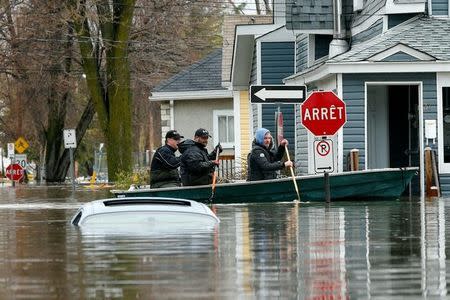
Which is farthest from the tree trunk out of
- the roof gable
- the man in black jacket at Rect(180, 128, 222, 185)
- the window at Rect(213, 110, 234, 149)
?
the man in black jacket at Rect(180, 128, 222, 185)

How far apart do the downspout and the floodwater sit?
45.8 feet

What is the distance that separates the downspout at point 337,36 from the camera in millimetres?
35219

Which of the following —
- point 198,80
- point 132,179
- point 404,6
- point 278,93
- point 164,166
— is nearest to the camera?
point 164,166

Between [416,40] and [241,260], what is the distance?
57.6 feet

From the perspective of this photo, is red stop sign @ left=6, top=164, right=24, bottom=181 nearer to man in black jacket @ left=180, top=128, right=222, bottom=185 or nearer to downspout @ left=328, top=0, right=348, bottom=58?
downspout @ left=328, top=0, right=348, bottom=58

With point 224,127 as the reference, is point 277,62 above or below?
above

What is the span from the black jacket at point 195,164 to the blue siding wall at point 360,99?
453 centimetres

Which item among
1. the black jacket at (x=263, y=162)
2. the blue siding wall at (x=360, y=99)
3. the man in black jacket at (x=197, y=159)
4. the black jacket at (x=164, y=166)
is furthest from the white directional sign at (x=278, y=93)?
the blue siding wall at (x=360, y=99)

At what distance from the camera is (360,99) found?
30578mm

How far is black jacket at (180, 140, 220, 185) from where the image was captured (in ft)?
86.4

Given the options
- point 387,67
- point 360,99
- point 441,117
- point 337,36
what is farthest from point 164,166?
point 337,36

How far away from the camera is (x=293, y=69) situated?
41.0m

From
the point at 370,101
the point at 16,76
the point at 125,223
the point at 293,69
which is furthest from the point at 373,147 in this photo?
the point at 16,76

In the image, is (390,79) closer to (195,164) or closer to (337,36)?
(337,36)
